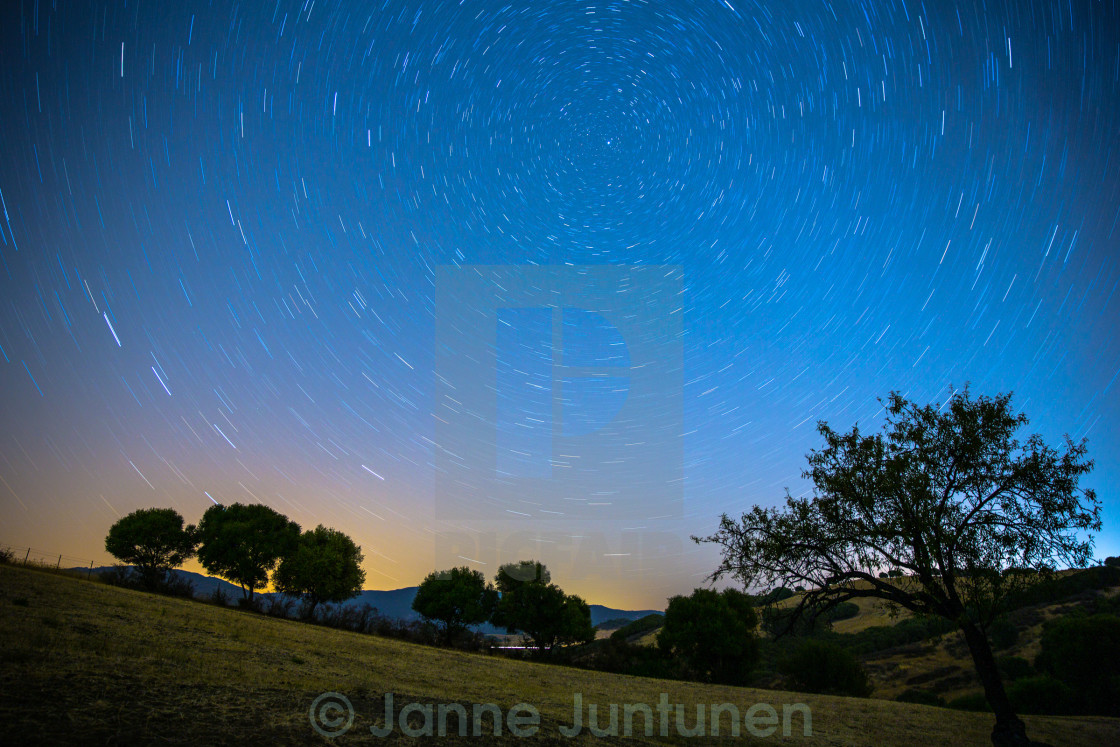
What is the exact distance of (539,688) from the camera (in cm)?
2052

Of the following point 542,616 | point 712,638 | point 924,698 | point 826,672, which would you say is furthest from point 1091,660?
point 542,616

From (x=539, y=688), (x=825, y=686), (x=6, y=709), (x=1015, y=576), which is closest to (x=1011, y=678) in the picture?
(x=825, y=686)

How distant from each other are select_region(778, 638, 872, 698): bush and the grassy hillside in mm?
24747

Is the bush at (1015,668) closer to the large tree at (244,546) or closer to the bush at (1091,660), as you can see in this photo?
the bush at (1091,660)

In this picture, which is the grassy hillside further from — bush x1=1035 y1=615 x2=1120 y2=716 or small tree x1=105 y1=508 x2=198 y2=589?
small tree x1=105 y1=508 x2=198 y2=589

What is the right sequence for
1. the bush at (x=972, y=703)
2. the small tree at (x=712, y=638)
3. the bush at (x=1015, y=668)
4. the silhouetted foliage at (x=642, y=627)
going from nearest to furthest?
the bush at (x=972, y=703) < the bush at (x=1015, y=668) < the small tree at (x=712, y=638) < the silhouetted foliage at (x=642, y=627)

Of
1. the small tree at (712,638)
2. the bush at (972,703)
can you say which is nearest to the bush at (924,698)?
the bush at (972,703)

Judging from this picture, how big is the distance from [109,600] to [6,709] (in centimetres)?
2072

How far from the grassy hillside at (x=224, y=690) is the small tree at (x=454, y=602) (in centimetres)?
4243

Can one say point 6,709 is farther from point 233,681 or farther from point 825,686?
point 825,686

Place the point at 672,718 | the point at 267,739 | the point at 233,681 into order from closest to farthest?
the point at 267,739
the point at 233,681
the point at 672,718

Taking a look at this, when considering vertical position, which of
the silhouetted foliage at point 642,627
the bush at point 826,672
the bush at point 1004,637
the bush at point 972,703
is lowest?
the silhouetted foliage at point 642,627

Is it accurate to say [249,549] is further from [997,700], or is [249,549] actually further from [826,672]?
[997,700]

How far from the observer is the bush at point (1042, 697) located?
31.0 metres
